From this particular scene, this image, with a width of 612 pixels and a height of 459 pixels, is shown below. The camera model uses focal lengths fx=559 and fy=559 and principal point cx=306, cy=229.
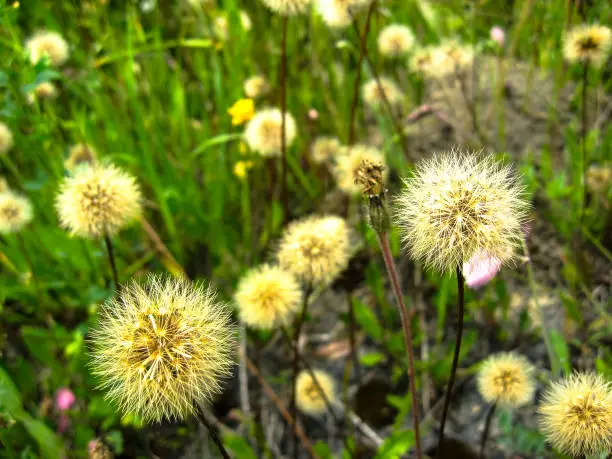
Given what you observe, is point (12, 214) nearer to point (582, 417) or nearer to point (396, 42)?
point (396, 42)

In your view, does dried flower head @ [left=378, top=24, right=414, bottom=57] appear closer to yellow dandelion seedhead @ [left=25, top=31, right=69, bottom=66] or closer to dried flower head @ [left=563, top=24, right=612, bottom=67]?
dried flower head @ [left=563, top=24, right=612, bottom=67]

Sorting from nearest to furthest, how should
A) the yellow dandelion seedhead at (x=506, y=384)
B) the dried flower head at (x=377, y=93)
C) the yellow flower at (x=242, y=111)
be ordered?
the yellow dandelion seedhead at (x=506, y=384)
the yellow flower at (x=242, y=111)
the dried flower head at (x=377, y=93)

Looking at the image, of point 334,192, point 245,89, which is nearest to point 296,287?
point 334,192

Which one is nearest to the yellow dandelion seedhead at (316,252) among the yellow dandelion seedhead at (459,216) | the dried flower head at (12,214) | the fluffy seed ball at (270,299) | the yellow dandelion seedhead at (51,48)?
the fluffy seed ball at (270,299)

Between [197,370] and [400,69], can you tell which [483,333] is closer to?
[197,370]

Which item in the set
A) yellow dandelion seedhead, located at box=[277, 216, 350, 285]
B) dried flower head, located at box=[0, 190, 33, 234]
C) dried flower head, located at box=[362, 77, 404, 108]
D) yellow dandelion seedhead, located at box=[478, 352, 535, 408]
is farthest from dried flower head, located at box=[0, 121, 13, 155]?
yellow dandelion seedhead, located at box=[478, 352, 535, 408]

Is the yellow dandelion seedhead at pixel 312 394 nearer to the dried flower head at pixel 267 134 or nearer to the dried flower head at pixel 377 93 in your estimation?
the dried flower head at pixel 267 134
